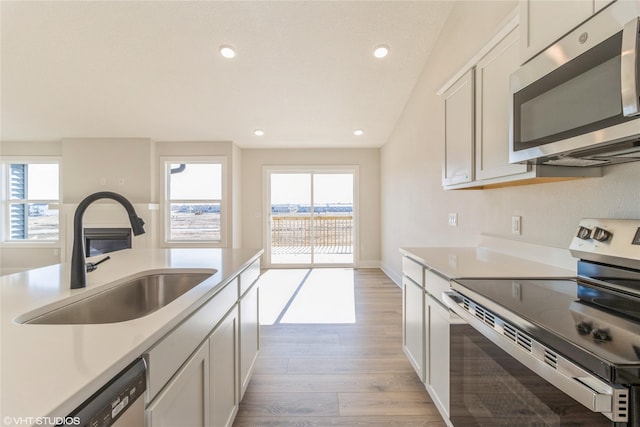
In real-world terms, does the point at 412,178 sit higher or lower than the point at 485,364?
higher

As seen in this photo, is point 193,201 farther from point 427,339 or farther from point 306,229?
point 427,339

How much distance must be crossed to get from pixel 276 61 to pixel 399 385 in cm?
349

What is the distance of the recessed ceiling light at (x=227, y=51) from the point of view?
9.85 feet

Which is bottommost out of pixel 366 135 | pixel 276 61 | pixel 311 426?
pixel 311 426

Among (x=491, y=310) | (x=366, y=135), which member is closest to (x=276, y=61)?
(x=366, y=135)

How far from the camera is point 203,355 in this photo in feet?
3.43

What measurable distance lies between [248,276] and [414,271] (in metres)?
1.13

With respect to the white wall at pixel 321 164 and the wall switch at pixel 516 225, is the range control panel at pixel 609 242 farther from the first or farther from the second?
the white wall at pixel 321 164

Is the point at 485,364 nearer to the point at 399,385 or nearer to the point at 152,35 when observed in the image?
the point at 399,385

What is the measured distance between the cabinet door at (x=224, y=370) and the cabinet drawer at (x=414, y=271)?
114 centimetres

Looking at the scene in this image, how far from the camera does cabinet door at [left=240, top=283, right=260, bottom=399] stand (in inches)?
63.4

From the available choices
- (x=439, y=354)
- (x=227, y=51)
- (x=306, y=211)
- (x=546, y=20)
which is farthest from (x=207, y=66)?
(x=439, y=354)

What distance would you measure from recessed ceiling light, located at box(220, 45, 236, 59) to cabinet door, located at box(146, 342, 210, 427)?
10.2ft

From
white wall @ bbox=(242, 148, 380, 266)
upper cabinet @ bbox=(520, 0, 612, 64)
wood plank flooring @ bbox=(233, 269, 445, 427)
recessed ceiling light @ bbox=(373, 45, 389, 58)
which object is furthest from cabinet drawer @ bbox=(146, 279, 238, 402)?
white wall @ bbox=(242, 148, 380, 266)
